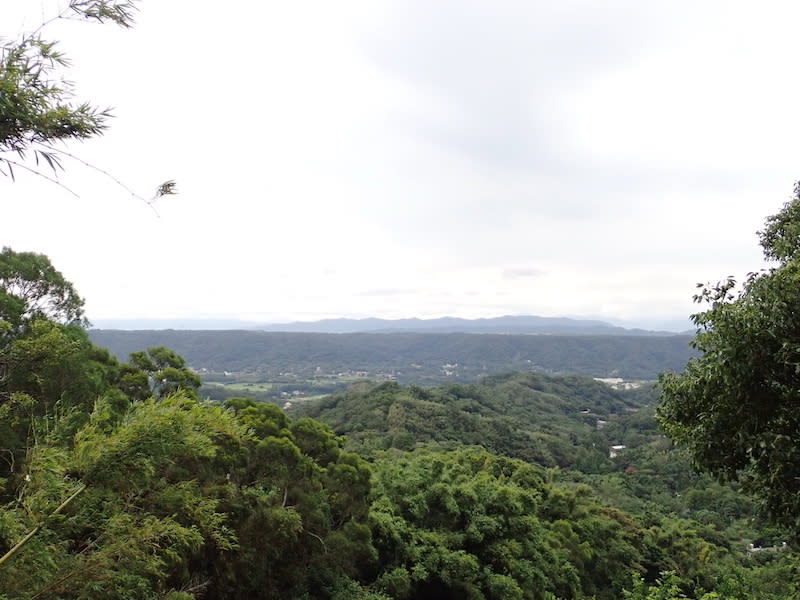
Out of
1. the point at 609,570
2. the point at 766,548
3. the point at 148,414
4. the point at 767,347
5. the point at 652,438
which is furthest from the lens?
the point at 652,438

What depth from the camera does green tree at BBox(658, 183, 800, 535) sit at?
362 cm

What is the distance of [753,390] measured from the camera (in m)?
3.94

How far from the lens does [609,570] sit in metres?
18.6

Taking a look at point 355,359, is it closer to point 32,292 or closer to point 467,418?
point 467,418

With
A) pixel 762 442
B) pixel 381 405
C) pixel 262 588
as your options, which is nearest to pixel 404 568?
pixel 262 588

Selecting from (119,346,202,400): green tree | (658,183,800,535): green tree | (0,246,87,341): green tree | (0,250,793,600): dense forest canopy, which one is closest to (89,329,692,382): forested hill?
(0,250,793,600): dense forest canopy

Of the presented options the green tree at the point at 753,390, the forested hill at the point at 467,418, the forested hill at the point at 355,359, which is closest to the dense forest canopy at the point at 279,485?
the green tree at the point at 753,390

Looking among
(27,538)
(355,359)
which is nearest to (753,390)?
(27,538)

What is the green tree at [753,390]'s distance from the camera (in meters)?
3.62

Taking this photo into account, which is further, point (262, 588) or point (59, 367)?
point (262, 588)

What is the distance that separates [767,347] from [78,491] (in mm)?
5636

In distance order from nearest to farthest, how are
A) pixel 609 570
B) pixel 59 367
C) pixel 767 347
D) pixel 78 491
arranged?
pixel 78 491 → pixel 767 347 → pixel 59 367 → pixel 609 570

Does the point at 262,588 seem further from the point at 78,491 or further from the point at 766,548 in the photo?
the point at 766,548

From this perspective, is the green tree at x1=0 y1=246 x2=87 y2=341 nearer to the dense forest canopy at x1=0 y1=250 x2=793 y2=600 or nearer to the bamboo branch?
the dense forest canopy at x1=0 y1=250 x2=793 y2=600
